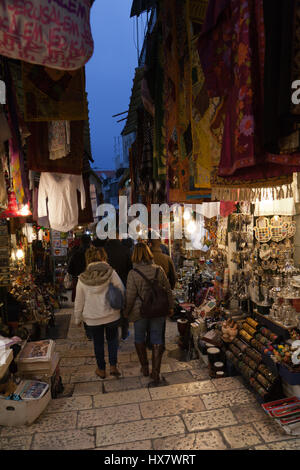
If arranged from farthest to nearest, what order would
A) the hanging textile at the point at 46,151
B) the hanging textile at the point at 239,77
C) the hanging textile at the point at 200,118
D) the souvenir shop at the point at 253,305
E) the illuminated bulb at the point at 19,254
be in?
the illuminated bulb at the point at 19,254, the hanging textile at the point at 46,151, the souvenir shop at the point at 253,305, the hanging textile at the point at 200,118, the hanging textile at the point at 239,77

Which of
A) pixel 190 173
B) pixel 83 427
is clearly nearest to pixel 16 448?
pixel 83 427

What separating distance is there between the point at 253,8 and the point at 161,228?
7.70 metres

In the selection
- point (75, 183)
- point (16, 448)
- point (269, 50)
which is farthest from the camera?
point (75, 183)

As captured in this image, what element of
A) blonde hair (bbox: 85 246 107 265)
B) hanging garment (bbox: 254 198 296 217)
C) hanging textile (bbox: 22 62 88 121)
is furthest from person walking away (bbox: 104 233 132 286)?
hanging textile (bbox: 22 62 88 121)

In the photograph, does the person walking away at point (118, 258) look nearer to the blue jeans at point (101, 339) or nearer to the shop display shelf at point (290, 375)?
the blue jeans at point (101, 339)

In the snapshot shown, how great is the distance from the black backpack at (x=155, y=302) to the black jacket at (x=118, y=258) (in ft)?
5.19

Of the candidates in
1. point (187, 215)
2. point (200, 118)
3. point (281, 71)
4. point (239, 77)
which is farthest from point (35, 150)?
point (187, 215)

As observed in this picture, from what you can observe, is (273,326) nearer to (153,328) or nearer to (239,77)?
(153,328)

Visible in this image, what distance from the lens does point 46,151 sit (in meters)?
4.02

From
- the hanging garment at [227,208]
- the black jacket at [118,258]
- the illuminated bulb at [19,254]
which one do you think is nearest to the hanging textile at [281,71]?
the hanging garment at [227,208]

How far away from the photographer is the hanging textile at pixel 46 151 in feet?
A: 13.0
